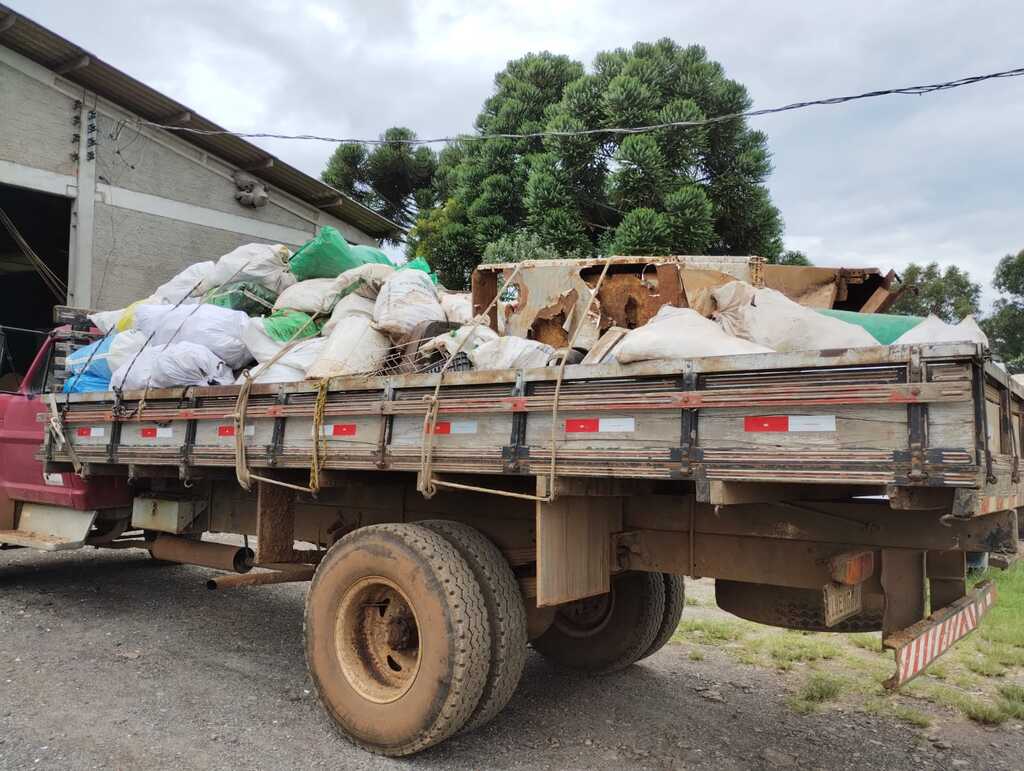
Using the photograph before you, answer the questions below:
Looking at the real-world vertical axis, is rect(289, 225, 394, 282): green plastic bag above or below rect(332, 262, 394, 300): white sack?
above

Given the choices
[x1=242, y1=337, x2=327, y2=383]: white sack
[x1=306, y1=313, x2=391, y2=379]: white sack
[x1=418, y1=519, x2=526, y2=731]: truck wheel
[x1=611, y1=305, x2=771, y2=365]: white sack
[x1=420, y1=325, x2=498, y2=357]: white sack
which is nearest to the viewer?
[x1=611, y1=305, x2=771, y2=365]: white sack

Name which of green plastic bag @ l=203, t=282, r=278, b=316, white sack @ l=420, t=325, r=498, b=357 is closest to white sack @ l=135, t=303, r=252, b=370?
green plastic bag @ l=203, t=282, r=278, b=316

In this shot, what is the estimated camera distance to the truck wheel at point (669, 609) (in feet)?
14.6

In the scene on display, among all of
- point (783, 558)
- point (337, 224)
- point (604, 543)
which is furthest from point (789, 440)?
point (337, 224)

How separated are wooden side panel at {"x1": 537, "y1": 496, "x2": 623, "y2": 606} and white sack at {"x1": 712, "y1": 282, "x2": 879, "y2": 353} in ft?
3.11

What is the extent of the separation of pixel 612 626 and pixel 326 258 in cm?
324

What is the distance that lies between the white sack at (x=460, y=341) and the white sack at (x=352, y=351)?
34 cm

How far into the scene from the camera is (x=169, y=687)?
13.6ft

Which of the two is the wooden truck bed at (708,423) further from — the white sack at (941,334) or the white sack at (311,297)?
the white sack at (311,297)

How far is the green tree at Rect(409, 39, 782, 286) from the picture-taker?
11180mm

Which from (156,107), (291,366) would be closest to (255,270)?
(291,366)

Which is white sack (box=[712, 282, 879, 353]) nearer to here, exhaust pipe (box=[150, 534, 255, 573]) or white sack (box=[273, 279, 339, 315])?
white sack (box=[273, 279, 339, 315])

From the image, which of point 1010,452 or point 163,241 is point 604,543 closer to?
point 1010,452

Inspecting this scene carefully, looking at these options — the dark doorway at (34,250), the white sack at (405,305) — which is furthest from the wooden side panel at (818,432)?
the dark doorway at (34,250)
